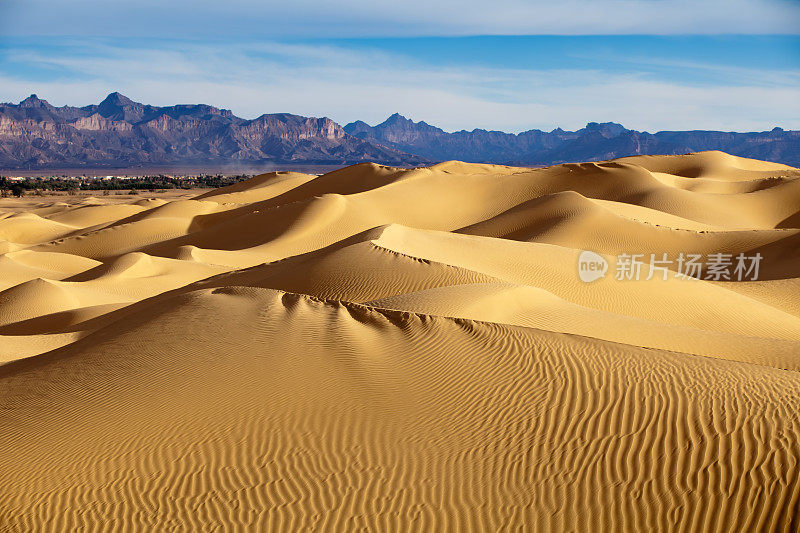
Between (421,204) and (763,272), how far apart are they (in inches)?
792

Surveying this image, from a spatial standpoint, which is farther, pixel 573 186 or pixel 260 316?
pixel 573 186

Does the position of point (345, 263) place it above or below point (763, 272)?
above

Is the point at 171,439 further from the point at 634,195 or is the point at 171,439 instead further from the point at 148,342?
the point at 634,195

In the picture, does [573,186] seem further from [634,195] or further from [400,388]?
[400,388]

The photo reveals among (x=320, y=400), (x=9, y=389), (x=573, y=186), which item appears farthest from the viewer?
(x=573, y=186)

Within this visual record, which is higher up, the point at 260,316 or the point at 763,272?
the point at 260,316

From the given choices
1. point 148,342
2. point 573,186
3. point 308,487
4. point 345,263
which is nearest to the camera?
point 308,487

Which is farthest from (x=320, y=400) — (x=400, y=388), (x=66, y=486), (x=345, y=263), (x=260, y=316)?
(x=345, y=263)

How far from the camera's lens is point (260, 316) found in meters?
11.1

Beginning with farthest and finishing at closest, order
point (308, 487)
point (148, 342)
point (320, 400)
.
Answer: point (148, 342) → point (320, 400) → point (308, 487)

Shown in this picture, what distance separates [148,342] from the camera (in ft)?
34.1

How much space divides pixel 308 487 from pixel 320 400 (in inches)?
63.9

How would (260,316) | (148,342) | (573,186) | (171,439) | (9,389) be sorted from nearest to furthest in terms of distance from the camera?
1. (171,439)
2. (9,389)
3. (148,342)
4. (260,316)
5. (573,186)

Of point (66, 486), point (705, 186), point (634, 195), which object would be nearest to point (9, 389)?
→ point (66, 486)
